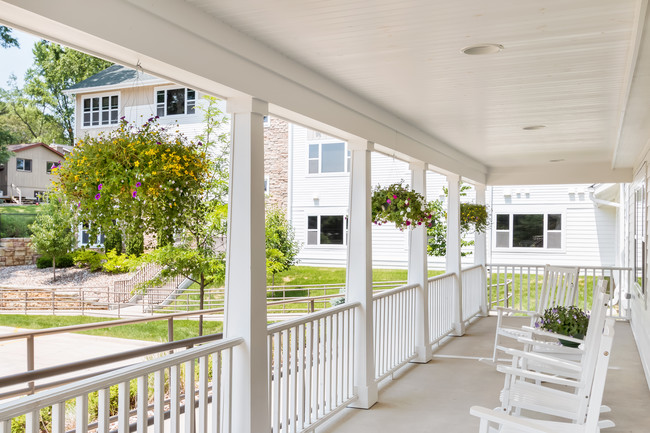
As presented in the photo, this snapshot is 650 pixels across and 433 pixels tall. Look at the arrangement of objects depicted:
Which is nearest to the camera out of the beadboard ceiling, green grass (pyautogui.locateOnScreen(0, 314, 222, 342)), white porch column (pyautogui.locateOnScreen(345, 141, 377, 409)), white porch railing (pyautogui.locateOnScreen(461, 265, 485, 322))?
the beadboard ceiling

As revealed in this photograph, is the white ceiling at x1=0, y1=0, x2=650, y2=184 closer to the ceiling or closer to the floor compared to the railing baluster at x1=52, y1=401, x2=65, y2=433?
closer to the ceiling

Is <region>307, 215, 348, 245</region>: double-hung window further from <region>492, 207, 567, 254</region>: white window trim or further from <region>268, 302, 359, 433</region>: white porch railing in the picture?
<region>268, 302, 359, 433</region>: white porch railing

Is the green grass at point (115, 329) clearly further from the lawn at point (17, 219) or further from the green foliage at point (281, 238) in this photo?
the lawn at point (17, 219)

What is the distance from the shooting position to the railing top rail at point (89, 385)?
5.66 feet

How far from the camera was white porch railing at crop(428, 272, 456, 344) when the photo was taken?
261 inches

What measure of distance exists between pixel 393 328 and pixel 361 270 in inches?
39.8

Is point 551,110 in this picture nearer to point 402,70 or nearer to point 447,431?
point 402,70

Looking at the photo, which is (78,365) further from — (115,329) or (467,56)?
(115,329)

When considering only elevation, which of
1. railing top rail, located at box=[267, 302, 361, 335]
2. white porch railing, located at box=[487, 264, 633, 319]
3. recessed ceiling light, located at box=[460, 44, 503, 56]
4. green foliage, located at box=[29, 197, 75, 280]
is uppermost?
recessed ceiling light, located at box=[460, 44, 503, 56]

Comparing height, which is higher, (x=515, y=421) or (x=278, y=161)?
(x=278, y=161)

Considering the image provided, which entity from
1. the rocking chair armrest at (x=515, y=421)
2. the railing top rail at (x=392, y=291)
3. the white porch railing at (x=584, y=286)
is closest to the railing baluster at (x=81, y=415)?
the rocking chair armrest at (x=515, y=421)

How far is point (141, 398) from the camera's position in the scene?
230cm

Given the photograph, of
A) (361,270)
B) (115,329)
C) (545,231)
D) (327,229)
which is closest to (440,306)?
(361,270)

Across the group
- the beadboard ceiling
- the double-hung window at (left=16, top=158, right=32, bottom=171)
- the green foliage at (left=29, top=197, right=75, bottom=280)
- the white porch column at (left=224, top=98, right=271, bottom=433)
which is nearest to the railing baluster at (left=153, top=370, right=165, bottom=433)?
the white porch column at (left=224, top=98, right=271, bottom=433)
